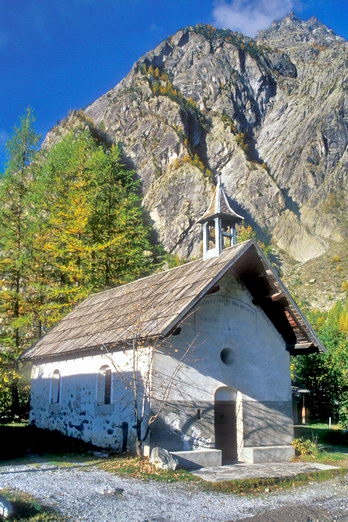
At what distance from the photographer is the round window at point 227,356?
14.8 metres

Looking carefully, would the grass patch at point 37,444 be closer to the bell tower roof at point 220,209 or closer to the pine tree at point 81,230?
the pine tree at point 81,230

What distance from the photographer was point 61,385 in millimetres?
17969

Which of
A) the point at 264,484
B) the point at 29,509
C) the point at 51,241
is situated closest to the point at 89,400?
the point at 264,484

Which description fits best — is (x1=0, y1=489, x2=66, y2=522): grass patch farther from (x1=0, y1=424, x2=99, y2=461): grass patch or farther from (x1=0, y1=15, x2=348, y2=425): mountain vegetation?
(x1=0, y1=15, x2=348, y2=425): mountain vegetation

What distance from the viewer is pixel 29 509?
25.8ft

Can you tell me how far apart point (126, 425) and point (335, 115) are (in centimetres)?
10800

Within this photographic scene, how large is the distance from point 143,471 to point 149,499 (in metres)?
2.21

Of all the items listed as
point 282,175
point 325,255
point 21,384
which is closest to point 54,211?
point 21,384

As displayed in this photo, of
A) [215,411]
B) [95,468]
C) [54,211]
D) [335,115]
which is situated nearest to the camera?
[95,468]

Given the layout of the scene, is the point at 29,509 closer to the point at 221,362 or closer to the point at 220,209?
the point at 221,362

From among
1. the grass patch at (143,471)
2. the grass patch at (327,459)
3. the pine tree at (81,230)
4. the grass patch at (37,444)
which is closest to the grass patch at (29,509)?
the grass patch at (143,471)

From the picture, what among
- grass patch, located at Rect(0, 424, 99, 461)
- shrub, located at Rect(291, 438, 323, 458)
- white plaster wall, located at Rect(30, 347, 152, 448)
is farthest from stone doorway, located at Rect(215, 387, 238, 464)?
grass patch, located at Rect(0, 424, 99, 461)

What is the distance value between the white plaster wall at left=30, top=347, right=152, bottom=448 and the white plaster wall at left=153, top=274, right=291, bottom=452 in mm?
987

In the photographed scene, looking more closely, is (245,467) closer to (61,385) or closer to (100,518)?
(100,518)
